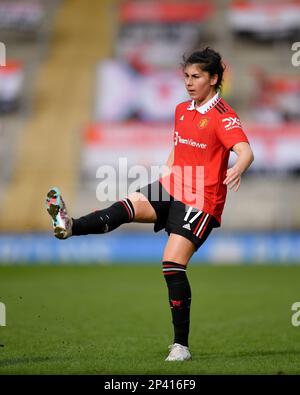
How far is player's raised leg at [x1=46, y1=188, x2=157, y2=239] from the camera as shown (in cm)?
724

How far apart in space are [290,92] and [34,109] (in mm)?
8849

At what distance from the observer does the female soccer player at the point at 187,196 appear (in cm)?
736

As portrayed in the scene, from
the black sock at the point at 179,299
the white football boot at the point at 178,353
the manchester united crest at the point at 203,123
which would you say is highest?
the manchester united crest at the point at 203,123

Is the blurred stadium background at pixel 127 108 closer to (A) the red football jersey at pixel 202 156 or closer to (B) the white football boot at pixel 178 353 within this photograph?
(A) the red football jersey at pixel 202 156

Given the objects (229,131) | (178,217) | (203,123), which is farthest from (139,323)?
(229,131)

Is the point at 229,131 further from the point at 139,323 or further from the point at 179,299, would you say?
the point at 139,323

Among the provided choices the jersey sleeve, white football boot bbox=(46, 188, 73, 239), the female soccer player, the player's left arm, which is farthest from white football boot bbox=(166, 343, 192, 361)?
the jersey sleeve

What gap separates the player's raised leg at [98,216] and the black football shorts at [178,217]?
0.22 ft

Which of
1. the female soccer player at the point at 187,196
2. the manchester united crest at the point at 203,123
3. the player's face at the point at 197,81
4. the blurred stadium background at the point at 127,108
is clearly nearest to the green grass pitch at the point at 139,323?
the female soccer player at the point at 187,196

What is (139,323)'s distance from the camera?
10.5 meters

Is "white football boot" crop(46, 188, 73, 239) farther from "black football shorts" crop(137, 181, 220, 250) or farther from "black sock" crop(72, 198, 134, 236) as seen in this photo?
"black football shorts" crop(137, 181, 220, 250)

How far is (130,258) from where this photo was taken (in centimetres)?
2228

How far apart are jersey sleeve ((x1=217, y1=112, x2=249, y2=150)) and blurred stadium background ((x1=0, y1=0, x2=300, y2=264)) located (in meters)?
14.5
